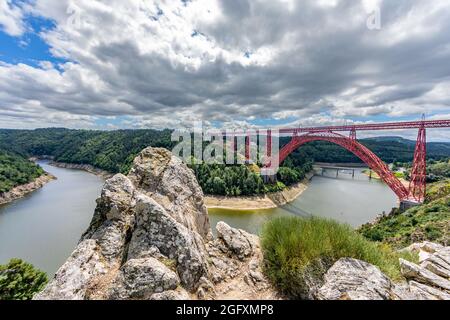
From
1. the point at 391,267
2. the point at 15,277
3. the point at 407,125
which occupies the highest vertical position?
the point at 407,125

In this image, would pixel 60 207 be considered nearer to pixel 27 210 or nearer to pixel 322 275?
pixel 27 210

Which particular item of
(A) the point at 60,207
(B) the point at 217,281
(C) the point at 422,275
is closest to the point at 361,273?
(C) the point at 422,275

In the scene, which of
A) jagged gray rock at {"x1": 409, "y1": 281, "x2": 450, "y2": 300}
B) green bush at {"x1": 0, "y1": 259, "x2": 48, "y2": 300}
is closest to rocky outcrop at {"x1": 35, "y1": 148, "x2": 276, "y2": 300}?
jagged gray rock at {"x1": 409, "y1": 281, "x2": 450, "y2": 300}

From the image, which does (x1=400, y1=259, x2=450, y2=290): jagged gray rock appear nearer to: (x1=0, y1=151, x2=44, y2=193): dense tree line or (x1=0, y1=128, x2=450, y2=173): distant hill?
(x1=0, y1=151, x2=44, y2=193): dense tree line

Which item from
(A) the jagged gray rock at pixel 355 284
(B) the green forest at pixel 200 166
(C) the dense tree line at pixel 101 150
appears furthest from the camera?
(C) the dense tree line at pixel 101 150

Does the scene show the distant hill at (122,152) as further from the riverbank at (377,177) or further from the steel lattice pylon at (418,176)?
the steel lattice pylon at (418,176)

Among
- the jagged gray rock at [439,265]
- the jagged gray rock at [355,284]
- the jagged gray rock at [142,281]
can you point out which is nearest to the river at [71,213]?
the jagged gray rock at [439,265]
